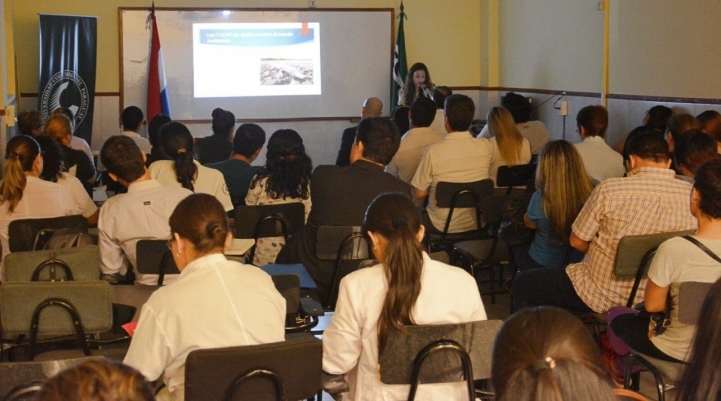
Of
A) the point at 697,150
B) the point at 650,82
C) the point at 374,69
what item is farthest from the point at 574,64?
the point at 697,150

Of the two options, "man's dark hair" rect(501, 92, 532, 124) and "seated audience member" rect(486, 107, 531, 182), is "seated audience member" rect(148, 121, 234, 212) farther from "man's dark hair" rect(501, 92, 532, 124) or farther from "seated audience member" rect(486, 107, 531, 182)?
"man's dark hair" rect(501, 92, 532, 124)

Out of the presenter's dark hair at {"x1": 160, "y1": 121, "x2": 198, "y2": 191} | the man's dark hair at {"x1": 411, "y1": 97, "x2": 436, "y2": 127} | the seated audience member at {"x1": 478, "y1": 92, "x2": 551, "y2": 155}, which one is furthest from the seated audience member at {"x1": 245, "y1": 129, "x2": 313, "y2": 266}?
the seated audience member at {"x1": 478, "y1": 92, "x2": 551, "y2": 155}

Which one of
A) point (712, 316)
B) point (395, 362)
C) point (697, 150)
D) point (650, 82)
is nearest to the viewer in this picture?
point (712, 316)

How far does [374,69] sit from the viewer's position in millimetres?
10172

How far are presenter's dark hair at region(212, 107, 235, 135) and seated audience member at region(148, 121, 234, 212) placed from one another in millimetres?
1732

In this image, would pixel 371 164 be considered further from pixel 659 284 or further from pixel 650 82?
pixel 650 82

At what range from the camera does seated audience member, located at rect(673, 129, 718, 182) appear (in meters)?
4.06

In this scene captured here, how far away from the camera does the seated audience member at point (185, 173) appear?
188 inches

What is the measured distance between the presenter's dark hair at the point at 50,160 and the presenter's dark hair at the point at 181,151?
595mm

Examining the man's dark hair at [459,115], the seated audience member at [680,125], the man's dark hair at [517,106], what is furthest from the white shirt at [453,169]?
the man's dark hair at [517,106]

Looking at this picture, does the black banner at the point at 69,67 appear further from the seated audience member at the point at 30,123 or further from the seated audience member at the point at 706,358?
the seated audience member at the point at 706,358

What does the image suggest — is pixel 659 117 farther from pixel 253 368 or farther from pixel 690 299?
pixel 253 368

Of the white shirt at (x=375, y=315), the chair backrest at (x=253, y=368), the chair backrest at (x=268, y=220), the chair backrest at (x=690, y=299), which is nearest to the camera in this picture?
the chair backrest at (x=253, y=368)

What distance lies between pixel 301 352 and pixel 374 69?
8.08 m
